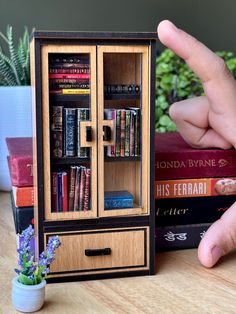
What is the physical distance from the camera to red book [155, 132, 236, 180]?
1103 mm

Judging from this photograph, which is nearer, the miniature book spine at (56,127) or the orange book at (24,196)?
the miniature book spine at (56,127)

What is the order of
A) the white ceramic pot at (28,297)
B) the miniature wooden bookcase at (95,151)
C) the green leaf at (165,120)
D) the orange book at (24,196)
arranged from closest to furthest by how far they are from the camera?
the white ceramic pot at (28,297)
the miniature wooden bookcase at (95,151)
the orange book at (24,196)
the green leaf at (165,120)

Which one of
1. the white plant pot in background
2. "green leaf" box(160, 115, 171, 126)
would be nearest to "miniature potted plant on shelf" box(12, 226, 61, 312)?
the white plant pot in background

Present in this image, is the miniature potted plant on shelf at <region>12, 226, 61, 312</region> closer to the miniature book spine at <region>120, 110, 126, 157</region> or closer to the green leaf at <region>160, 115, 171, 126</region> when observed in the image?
the miniature book spine at <region>120, 110, 126, 157</region>

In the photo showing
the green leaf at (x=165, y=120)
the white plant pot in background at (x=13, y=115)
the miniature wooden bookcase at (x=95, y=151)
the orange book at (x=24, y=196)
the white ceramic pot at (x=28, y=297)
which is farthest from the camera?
the green leaf at (x=165, y=120)

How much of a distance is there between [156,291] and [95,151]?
0.80ft

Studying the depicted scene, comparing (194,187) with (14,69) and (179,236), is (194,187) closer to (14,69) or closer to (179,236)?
(179,236)

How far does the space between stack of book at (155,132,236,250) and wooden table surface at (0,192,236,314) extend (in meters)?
0.05

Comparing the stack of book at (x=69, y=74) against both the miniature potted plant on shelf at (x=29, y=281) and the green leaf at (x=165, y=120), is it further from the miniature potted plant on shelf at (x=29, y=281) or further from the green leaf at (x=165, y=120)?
the green leaf at (x=165, y=120)

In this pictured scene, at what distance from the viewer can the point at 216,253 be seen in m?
1.02

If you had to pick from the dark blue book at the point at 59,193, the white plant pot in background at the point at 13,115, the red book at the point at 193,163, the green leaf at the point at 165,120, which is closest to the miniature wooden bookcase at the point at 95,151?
the dark blue book at the point at 59,193

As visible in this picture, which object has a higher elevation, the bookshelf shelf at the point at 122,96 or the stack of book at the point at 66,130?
the bookshelf shelf at the point at 122,96

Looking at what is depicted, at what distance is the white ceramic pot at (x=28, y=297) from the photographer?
2.79 feet

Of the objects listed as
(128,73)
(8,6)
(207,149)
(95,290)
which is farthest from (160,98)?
(95,290)
